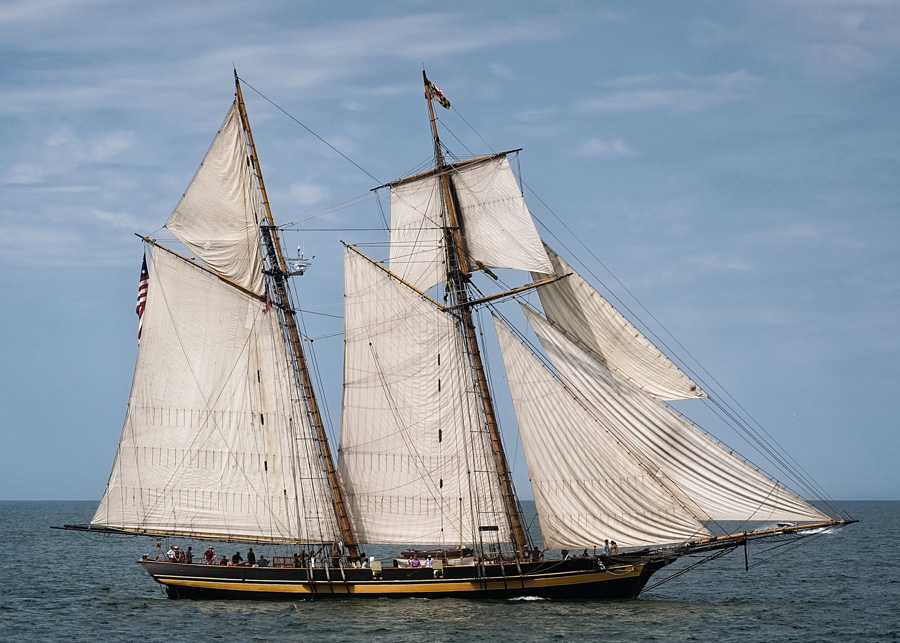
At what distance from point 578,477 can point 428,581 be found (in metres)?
8.21

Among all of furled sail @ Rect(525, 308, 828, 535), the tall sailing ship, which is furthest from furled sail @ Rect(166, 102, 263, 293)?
furled sail @ Rect(525, 308, 828, 535)

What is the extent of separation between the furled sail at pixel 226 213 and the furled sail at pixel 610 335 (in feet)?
51.1

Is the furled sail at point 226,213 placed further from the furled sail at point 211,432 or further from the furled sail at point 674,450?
the furled sail at point 674,450

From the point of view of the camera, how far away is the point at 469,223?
54094 mm

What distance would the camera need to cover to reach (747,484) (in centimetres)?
4488

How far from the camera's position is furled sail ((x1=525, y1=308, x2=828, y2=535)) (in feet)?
146

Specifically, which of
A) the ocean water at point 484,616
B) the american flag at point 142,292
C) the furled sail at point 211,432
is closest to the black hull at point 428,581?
the ocean water at point 484,616

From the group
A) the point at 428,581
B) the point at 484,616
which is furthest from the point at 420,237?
the point at 484,616

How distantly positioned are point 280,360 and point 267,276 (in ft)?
14.8

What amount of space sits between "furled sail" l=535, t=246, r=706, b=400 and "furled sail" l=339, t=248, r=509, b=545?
610 cm

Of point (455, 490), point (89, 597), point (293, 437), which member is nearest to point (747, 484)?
point (455, 490)

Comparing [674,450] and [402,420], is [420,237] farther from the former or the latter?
[674,450]

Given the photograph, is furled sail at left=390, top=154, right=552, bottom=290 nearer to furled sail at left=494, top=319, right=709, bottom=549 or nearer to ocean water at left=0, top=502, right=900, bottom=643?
furled sail at left=494, top=319, right=709, bottom=549

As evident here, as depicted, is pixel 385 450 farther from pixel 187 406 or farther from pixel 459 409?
pixel 187 406
